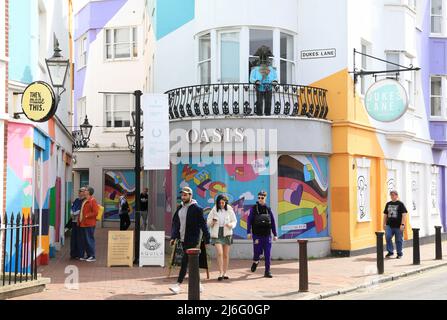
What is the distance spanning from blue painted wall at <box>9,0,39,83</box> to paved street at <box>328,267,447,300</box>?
7732 millimetres

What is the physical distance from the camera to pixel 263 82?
18.1 metres

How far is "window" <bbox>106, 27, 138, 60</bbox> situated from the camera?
3359 cm

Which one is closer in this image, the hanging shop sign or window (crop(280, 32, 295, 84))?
the hanging shop sign

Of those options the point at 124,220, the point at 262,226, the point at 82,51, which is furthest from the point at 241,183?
the point at 82,51

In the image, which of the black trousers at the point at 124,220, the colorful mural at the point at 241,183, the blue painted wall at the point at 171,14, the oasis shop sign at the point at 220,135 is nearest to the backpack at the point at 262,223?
the colorful mural at the point at 241,183

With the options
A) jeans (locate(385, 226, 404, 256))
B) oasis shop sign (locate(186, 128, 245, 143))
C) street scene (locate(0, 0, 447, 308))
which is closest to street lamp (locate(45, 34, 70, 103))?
street scene (locate(0, 0, 447, 308))

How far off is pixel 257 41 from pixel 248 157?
3386 millimetres

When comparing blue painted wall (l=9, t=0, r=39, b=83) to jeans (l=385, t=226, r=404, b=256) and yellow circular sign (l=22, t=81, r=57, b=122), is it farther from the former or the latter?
jeans (l=385, t=226, r=404, b=256)

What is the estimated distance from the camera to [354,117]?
1975 centimetres

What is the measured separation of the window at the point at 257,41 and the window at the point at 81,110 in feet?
56.3

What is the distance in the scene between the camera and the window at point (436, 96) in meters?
25.7

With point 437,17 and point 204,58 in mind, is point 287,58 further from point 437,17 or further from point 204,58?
point 437,17
